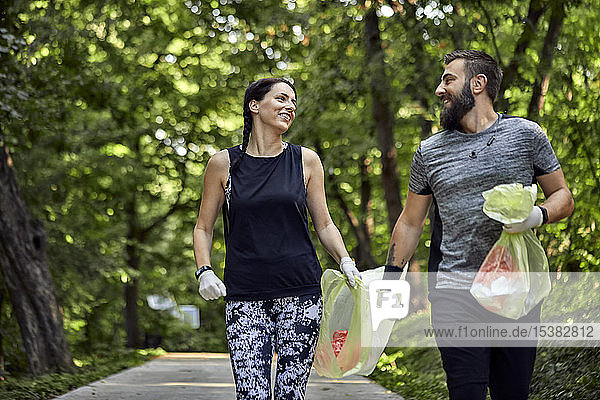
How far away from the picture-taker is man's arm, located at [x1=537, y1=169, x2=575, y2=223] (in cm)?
369

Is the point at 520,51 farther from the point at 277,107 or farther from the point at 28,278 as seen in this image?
the point at 28,278

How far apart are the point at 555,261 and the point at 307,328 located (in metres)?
5.76

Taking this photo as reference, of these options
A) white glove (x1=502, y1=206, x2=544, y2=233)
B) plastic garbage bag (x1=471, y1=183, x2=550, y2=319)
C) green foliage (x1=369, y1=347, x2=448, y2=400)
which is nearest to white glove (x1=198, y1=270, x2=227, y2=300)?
plastic garbage bag (x1=471, y1=183, x2=550, y2=319)

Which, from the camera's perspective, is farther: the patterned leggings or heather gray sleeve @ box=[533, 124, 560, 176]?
the patterned leggings

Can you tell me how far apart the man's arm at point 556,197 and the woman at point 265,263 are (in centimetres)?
108

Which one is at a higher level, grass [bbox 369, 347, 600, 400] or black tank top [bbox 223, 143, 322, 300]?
black tank top [bbox 223, 143, 322, 300]

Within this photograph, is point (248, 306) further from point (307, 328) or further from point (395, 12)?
point (395, 12)

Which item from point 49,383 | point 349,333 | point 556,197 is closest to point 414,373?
point 49,383

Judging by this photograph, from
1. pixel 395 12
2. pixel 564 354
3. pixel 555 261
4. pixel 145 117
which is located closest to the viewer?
pixel 564 354

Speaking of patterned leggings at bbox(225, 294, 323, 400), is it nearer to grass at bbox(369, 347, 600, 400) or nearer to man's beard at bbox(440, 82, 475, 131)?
man's beard at bbox(440, 82, 475, 131)

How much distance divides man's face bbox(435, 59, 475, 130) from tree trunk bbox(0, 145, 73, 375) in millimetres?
8873

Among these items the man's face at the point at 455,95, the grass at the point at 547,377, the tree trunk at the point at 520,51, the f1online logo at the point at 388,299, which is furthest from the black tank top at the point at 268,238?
the tree trunk at the point at 520,51

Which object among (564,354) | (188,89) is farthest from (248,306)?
(188,89)

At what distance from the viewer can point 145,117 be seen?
22266mm
